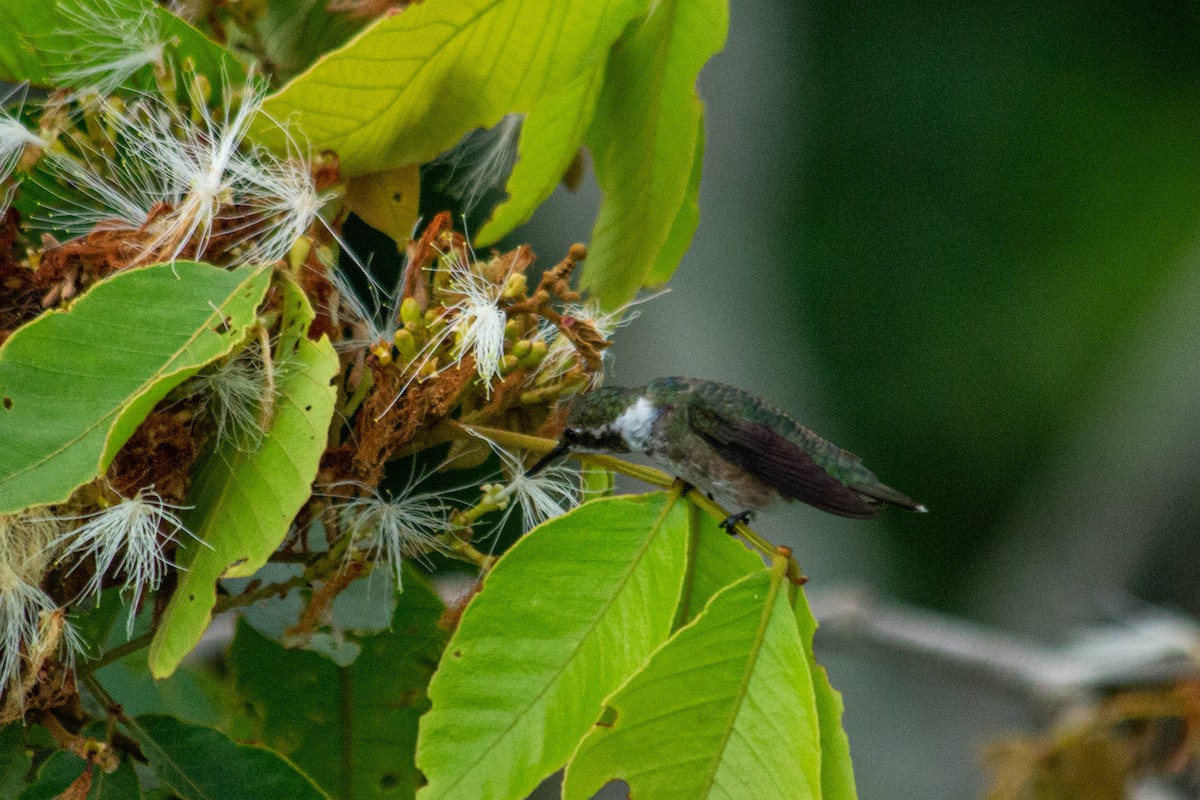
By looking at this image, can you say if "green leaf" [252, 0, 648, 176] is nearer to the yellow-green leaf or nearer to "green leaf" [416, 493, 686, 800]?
the yellow-green leaf

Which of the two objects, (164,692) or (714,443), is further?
(164,692)

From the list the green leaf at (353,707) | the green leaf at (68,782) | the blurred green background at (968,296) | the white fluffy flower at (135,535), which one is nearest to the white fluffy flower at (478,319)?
the white fluffy flower at (135,535)

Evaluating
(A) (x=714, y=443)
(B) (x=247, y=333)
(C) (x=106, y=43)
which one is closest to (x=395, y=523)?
(B) (x=247, y=333)

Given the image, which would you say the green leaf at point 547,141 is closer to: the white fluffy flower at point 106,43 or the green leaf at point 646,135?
the green leaf at point 646,135

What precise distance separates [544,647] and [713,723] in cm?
18

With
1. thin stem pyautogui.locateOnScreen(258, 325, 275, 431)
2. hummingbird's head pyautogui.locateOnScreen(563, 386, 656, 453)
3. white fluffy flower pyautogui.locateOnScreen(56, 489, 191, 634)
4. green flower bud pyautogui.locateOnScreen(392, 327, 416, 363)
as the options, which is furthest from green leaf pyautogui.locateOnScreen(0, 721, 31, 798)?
hummingbird's head pyautogui.locateOnScreen(563, 386, 656, 453)

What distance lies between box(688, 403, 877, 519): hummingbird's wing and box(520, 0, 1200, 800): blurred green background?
637 cm

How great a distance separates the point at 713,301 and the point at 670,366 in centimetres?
97

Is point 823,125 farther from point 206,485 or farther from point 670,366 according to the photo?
point 206,485

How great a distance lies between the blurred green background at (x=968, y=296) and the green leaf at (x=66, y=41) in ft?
21.5

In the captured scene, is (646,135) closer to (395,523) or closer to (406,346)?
(406,346)

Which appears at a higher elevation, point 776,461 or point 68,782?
point 776,461

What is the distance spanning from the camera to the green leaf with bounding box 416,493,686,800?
1237mm

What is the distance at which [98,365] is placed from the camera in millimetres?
1196
